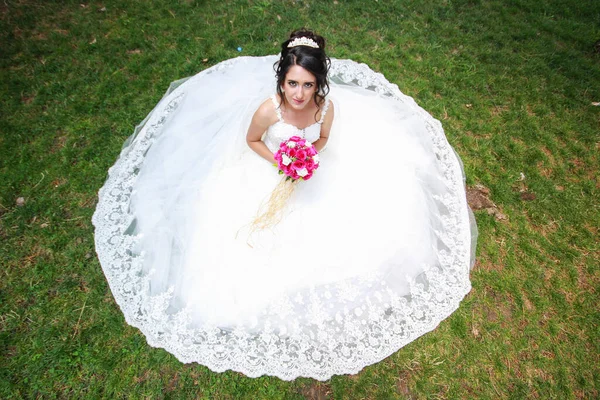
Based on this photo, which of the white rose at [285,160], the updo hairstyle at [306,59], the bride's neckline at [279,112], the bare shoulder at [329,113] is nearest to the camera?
the updo hairstyle at [306,59]

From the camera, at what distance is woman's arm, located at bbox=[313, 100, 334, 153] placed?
11.9 feet

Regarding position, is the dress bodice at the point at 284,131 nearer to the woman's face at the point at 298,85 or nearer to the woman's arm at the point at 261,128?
the woman's arm at the point at 261,128

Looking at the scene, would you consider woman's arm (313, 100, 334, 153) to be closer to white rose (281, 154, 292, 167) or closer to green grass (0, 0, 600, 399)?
white rose (281, 154, 292, 167)

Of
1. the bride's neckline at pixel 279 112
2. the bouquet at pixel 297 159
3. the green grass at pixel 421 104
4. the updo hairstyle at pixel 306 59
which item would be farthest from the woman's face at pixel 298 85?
the green grass at pixel 421 104

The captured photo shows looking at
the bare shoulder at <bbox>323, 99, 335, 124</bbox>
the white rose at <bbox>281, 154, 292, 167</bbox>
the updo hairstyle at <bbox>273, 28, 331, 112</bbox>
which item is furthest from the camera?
the bare shoulder at <bbox>323, 99, 335, 124</bbox>

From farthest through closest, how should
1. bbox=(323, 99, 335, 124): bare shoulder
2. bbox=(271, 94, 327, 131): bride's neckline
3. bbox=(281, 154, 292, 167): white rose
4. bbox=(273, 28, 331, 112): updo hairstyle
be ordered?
1. bbox=(323, 99, 335, 124): bare shoulder
2. bbox=(271, 94, 327, 131): bride's neckline
3. bbox=(281, 154, 292, 167): white rose
4. bbox=(273, 28, 331, 112): updo hairstyle

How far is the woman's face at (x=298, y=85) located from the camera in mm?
3045

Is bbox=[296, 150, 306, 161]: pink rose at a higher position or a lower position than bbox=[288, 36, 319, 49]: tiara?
lower

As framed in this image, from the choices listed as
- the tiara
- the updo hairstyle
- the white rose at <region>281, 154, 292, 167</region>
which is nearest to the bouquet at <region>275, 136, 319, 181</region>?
the white rose at <region>281, 154, 292, 167</region>

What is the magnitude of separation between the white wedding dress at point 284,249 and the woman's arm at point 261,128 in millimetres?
95

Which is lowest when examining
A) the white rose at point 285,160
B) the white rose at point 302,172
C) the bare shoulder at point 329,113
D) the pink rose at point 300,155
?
the white rose at point 302,172

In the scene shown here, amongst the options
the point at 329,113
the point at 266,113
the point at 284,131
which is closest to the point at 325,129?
the point at 329,113

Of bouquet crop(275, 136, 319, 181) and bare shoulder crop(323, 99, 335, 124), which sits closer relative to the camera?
bouquet crop(275, 136, 319, 181)

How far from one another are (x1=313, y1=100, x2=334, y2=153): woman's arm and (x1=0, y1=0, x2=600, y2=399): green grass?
2.43 metres
